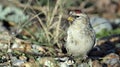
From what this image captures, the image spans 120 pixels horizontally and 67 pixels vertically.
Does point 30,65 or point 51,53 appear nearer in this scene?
point 30,65

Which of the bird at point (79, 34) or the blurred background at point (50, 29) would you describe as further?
the blurred background at point (50, 29)

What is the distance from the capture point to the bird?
5.98 metres

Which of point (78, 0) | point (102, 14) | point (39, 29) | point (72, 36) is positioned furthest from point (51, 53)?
point (102, 14)

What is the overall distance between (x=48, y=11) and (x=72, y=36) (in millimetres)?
1568

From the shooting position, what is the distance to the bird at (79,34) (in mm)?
5980

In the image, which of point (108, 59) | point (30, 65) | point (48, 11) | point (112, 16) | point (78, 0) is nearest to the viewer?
point (30, 65)

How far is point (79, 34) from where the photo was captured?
19.6 ft

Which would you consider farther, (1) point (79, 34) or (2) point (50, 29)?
(2) point (50, 29)

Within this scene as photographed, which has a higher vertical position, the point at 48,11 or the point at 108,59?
the point at 48,11

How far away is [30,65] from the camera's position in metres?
5.81

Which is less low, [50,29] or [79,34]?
[79,34]

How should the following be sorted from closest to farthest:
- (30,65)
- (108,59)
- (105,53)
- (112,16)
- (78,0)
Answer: (30,65), (108,59), (105,53), (78,0), (112,16)

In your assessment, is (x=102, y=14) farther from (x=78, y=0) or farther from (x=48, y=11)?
(x=48, y=11)

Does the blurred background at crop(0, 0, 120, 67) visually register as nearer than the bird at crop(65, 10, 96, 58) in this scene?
No
